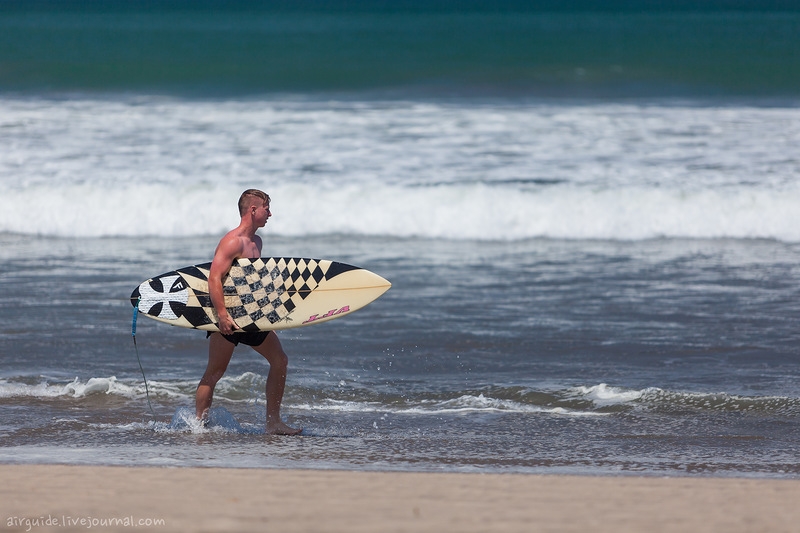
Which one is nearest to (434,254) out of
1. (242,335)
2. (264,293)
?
(264,293)

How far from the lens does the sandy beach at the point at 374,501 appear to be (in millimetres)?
3498

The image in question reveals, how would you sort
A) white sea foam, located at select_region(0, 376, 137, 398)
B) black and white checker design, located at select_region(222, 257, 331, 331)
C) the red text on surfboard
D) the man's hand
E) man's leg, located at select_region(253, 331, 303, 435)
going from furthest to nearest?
white sea foam, located at select_region(0, 376, 137, 398) → the red text on surfboard → black and white checker design, located at select_region(222, 257, 331, 331) → man's leg, located at select_region(253, 331, 303, 435) → the man's hand

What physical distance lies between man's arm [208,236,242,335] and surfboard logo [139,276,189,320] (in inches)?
16.2

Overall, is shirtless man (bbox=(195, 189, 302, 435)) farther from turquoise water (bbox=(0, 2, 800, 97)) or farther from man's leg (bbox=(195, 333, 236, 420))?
turquoise water (bbox=(0, 2, 800, 97))

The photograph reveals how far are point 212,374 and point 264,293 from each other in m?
0.54

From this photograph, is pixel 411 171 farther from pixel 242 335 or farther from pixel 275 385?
pixel 275 385

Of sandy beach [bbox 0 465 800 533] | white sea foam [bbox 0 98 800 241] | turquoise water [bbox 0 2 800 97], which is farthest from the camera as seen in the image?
turquoise water [bbox 0 2 800 97]

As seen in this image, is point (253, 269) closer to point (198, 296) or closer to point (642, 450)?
point (198, 296)

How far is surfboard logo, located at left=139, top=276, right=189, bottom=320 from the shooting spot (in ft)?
18.7

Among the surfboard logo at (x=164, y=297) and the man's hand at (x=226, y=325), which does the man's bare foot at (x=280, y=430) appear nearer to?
the man's hand at (x=226, y=325)

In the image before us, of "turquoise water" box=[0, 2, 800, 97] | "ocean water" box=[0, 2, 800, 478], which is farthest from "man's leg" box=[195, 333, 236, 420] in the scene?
"turquoise water" box=[0, 2, 800, 97]

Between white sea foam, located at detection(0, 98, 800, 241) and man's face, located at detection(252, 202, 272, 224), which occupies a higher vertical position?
white sea foam, located at detection(0, 98, 800, 241)

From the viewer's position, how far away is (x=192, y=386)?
622 centimetres

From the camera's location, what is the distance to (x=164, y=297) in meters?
5.73
